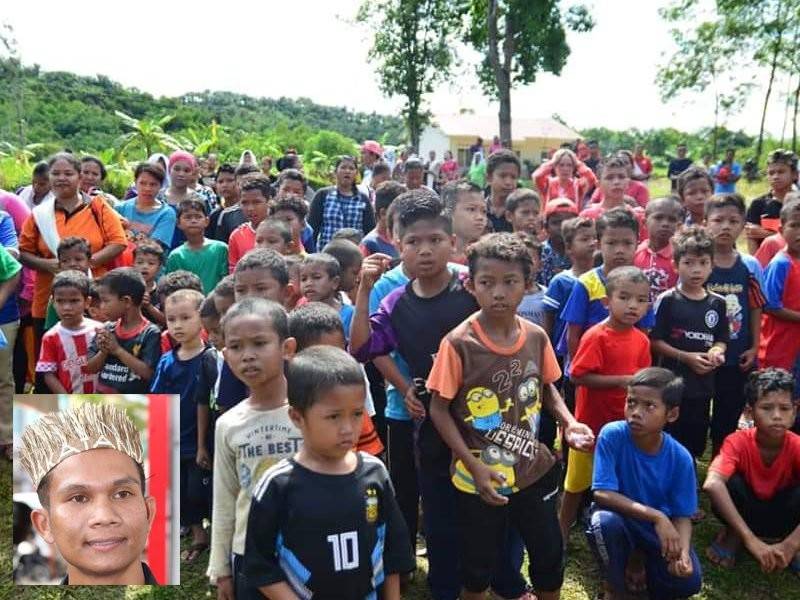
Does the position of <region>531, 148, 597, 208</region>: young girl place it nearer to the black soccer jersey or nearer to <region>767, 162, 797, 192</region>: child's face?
<region>767, 162, 797, 192</region>: child's face

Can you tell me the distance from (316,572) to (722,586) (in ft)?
7.83

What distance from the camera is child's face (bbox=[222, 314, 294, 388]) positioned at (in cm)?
252

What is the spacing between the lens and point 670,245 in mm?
4359

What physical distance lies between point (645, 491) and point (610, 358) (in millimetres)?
665

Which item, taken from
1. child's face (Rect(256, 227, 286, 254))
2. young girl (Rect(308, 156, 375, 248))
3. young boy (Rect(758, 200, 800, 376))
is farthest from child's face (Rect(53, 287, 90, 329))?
young boy (Rect(758, 200, 800, 376))

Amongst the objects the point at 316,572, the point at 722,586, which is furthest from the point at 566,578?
the point at 316,572

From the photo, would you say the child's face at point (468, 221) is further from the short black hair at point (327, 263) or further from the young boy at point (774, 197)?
the young boy at point (774, 197)

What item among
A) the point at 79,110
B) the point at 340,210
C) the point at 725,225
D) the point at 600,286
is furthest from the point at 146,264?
the point at 79,110

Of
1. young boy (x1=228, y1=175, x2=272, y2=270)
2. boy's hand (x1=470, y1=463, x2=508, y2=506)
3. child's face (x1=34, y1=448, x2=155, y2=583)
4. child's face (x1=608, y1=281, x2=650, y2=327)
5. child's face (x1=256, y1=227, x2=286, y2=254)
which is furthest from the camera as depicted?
young boy (x1=228, y1=175, x2=272, y2=270)

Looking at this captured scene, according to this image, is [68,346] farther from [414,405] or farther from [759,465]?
[759,465]

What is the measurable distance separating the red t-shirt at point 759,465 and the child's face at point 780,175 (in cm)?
287

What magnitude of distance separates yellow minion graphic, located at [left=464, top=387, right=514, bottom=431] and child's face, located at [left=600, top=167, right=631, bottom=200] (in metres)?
3.19

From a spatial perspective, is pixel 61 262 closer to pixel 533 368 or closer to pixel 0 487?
pixel 0 487

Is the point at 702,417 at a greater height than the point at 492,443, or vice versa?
the point at 492,443
